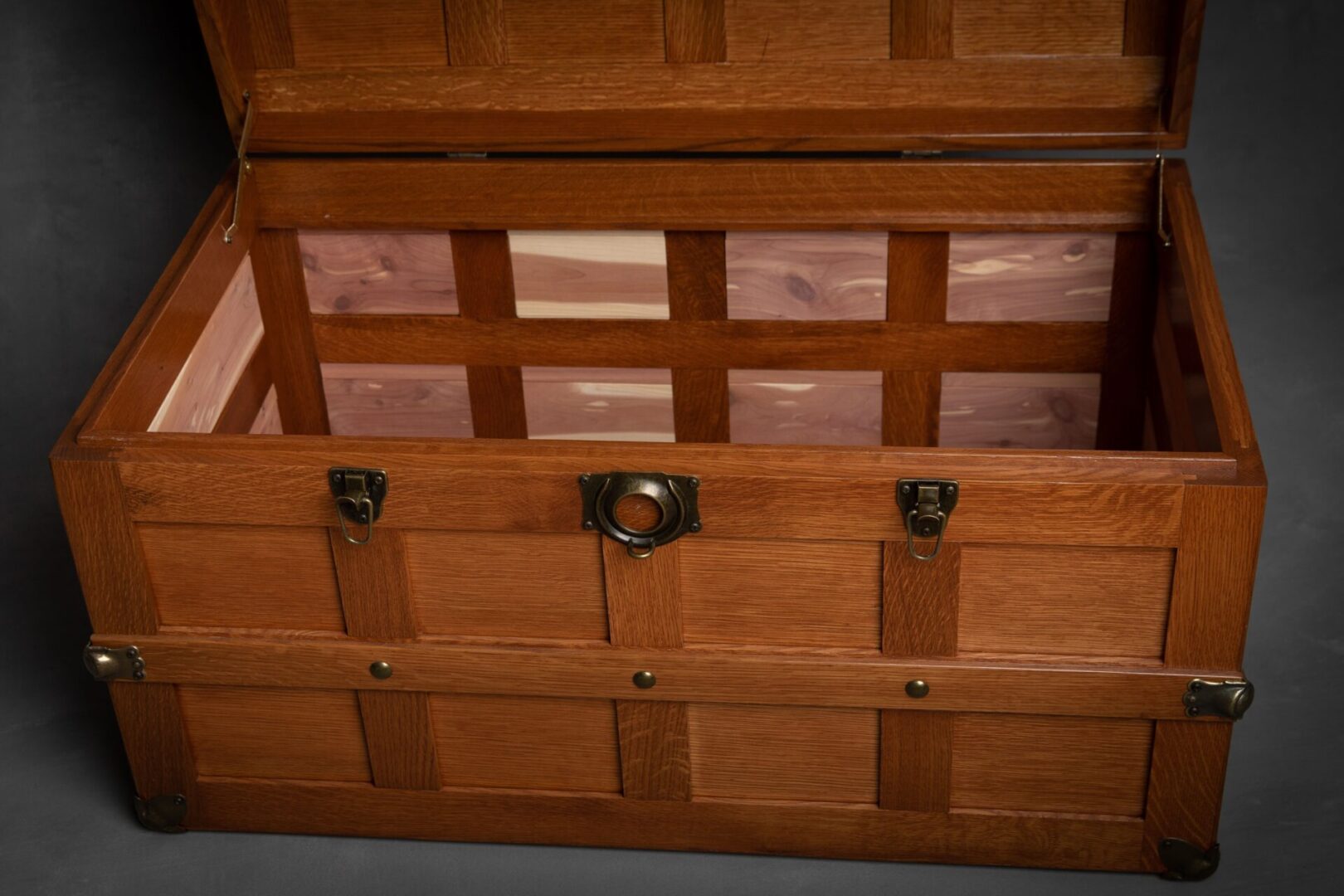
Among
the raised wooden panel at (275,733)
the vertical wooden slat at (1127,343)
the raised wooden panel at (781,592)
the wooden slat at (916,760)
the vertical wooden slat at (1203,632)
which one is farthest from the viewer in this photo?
the vertical wooden slat at (1127,343)

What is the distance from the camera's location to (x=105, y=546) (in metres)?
2.41

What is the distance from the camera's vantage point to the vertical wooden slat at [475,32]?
9.30 feet

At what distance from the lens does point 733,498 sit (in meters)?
2.27

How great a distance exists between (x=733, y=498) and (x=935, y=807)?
1.90 ft

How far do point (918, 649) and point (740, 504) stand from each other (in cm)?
33

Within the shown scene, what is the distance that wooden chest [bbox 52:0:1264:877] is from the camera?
230cm

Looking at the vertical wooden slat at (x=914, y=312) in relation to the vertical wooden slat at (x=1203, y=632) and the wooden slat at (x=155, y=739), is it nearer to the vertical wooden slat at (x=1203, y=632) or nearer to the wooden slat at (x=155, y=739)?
the vertical wooden slat at (x=1203, y=632)

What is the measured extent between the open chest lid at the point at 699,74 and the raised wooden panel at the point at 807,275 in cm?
19

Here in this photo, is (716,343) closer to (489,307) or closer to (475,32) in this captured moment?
(489,307)

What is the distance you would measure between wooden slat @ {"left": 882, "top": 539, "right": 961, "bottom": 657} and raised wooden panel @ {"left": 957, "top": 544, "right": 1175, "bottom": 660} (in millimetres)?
19

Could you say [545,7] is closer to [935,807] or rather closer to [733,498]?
[733,498]

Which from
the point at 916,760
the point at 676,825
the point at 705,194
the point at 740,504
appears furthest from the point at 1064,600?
the point at 705,194

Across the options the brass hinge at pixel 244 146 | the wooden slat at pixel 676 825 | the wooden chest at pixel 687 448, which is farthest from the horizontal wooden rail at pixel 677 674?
the brass hinge at pixel 244 146

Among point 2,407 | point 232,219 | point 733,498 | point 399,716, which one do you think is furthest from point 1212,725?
point 2,407
